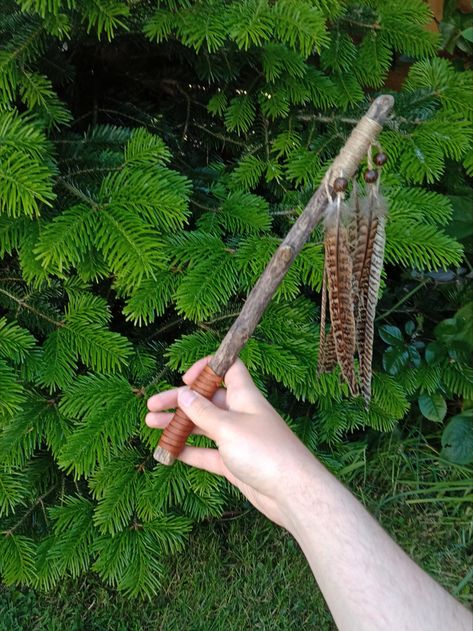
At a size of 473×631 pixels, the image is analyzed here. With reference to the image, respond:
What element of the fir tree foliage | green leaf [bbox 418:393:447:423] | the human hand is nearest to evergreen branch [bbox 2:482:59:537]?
the fir tree foliage

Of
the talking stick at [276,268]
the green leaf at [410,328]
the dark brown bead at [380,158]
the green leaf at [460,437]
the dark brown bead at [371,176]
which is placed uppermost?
the dark brown bead at [380,158]

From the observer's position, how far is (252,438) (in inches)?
39.7

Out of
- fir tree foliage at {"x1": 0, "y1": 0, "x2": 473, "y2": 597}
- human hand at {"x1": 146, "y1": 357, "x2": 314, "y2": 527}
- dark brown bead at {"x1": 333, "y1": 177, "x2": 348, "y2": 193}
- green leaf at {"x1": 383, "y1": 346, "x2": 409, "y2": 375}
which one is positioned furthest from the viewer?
green leaf at {"x1": 383, "y1": 346, "x2": 409, "y2": 375}

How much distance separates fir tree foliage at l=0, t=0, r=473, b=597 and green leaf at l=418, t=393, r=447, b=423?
0.36 ft

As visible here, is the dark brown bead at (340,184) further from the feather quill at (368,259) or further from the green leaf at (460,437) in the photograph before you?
the green leaf at (460,437)

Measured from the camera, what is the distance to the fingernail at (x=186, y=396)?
1072 mm

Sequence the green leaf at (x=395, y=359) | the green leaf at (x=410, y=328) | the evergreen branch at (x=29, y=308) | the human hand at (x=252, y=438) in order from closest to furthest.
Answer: the human hand at (x=252, y=438) → the evergreen branch at (x=29, y=308) → the green leaf at (x=395, y=359) → the green leaf at (x=410, y=328)

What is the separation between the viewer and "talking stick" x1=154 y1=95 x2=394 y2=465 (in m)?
0.91

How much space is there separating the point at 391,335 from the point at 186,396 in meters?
Answer: 0.90

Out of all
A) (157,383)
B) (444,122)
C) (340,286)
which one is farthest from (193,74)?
(340,286)

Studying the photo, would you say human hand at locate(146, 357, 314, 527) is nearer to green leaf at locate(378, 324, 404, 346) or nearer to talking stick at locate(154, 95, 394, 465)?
talking stick at locate(154, 95, 394, 465)

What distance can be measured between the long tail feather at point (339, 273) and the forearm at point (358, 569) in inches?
9.0

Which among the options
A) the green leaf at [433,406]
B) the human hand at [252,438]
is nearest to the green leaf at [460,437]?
the green leaf at [433,406]

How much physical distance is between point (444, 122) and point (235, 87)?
0.52 m
